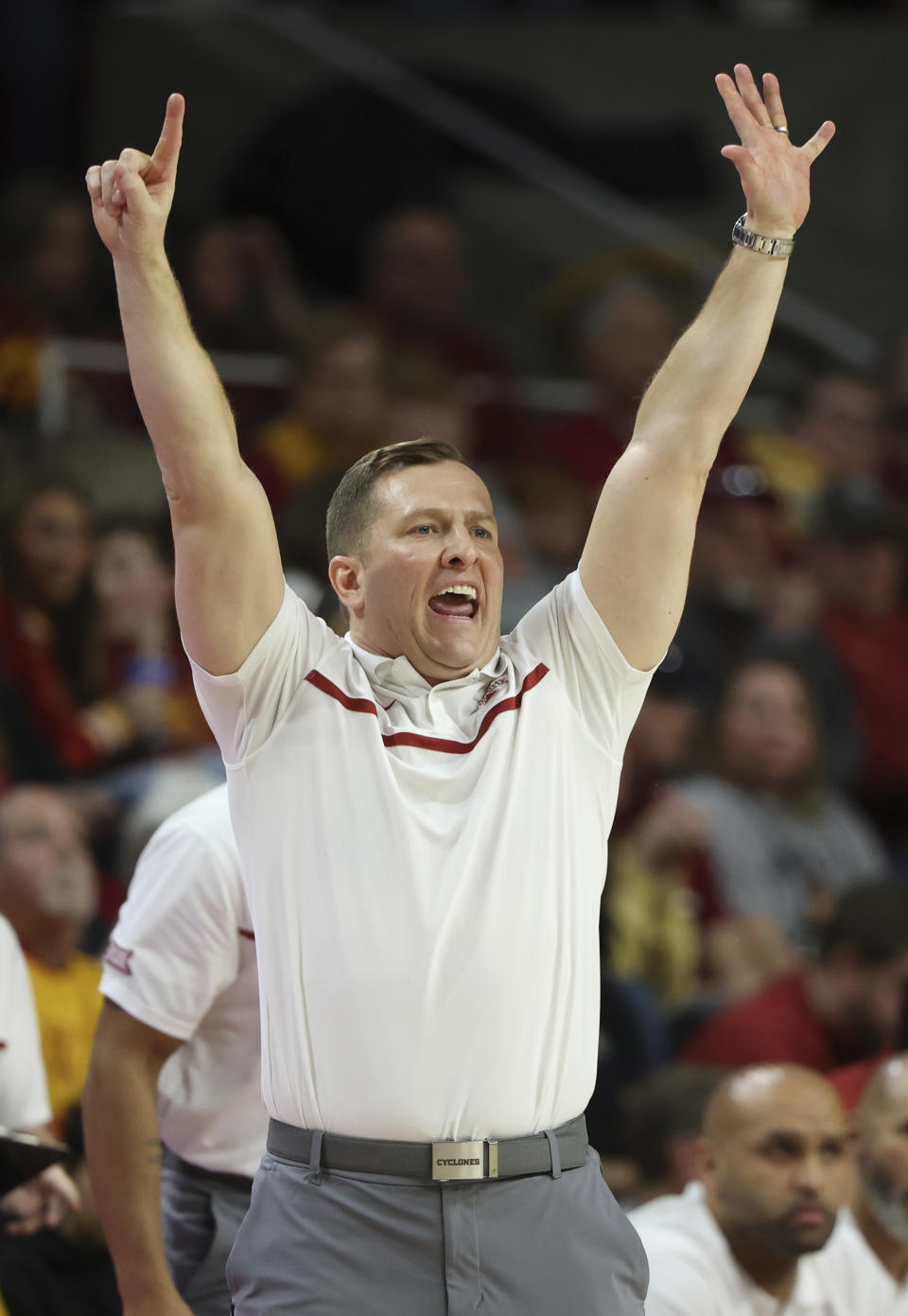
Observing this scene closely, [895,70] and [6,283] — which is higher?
[895,70]

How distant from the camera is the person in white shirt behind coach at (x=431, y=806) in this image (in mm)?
2564

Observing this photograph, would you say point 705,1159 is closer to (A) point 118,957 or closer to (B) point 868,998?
(B) point 868,998

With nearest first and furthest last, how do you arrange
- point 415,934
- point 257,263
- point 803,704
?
point 415,934 → point 803,704 → point 257,263

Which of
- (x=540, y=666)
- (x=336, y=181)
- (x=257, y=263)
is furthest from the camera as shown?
(x=336, y=181)

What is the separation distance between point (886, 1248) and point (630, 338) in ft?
15.5

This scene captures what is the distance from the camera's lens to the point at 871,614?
7.64 metres

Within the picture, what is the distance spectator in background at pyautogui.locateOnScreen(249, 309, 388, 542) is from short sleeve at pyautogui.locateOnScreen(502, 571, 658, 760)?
4.21 m

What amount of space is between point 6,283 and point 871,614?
3584mm

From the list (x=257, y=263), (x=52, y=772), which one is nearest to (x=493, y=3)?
(x=257, y=263)

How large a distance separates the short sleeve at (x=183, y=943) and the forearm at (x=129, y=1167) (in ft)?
0.32

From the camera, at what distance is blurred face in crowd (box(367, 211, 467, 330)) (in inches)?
331

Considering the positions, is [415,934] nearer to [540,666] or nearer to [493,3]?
A: [540,666]

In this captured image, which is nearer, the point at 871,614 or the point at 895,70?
the point at 871,614

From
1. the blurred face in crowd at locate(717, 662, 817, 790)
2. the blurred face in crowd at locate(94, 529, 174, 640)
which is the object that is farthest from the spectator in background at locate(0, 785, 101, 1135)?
the blurred face in crowd at locate(717, 662, 817, 790)
